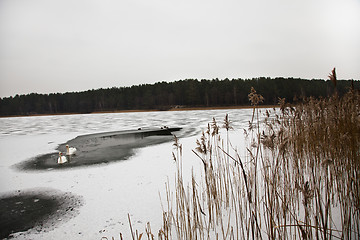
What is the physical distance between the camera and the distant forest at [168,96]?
5300 centimetres

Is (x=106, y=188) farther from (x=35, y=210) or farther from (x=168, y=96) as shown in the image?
(x=168, y=96)

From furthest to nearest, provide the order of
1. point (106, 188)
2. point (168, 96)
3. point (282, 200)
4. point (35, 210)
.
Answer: point (168, 96), point (106, 188), point (35, 210), point (282, 200)

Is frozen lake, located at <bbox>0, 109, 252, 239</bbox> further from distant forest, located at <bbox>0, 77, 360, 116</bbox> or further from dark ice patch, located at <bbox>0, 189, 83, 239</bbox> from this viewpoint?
distant forest, located at <bbox>0, 77, 360, 116</bbox>

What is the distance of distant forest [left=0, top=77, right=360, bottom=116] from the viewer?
53000mm


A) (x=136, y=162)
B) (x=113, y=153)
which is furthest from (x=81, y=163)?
(x=136, y=162)

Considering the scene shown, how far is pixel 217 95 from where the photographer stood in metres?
57.7

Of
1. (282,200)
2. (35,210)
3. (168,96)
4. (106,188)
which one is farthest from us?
(168,96)

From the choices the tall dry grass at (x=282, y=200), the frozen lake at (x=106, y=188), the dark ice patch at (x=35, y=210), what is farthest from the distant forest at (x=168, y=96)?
the dark ice patch at (x=35, y=210)

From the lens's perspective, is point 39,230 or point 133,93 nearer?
point 39,230

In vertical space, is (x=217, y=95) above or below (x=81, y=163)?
above

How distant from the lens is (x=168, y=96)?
2552 inches

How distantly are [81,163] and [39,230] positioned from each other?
139 inches

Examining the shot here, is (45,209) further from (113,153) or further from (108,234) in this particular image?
(113,153)

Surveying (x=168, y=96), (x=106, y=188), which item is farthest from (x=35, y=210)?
(x=168, y=96)
